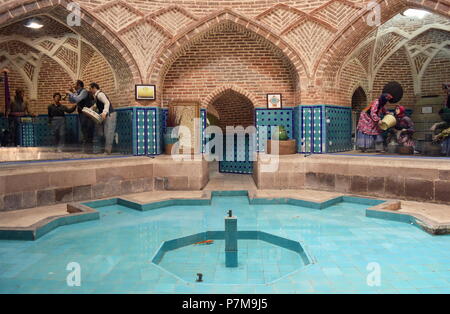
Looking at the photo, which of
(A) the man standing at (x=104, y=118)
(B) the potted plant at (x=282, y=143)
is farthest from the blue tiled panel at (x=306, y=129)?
(A) the man standing at (x=104, y=118)

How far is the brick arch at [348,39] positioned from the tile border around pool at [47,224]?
223 inches

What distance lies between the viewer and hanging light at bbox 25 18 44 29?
8773 millimetres

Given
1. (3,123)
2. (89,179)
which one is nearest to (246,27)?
(89,179)

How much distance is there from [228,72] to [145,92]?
2.15 m

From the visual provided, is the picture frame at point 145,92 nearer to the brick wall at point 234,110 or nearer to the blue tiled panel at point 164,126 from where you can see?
the blue tiled panel at point 164,126

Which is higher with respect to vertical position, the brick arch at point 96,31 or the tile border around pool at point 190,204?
the brick arch at point 96,31

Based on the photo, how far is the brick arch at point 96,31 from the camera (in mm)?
6683

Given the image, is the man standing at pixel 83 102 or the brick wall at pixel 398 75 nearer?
the man standing at pixel 83 102

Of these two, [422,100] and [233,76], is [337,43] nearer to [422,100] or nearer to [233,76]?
[233,76]

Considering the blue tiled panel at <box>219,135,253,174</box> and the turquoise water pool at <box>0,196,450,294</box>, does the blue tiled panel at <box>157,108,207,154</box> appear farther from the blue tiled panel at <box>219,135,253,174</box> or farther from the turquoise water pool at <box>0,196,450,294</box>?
the turquoise water pool at <box>0,196,450,294</box>

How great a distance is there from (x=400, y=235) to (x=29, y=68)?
11.1 m

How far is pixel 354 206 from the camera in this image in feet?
21.4

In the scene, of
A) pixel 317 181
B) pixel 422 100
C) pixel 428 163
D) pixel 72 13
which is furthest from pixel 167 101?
pixel 422 100

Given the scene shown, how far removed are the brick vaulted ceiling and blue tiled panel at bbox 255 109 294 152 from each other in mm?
769
